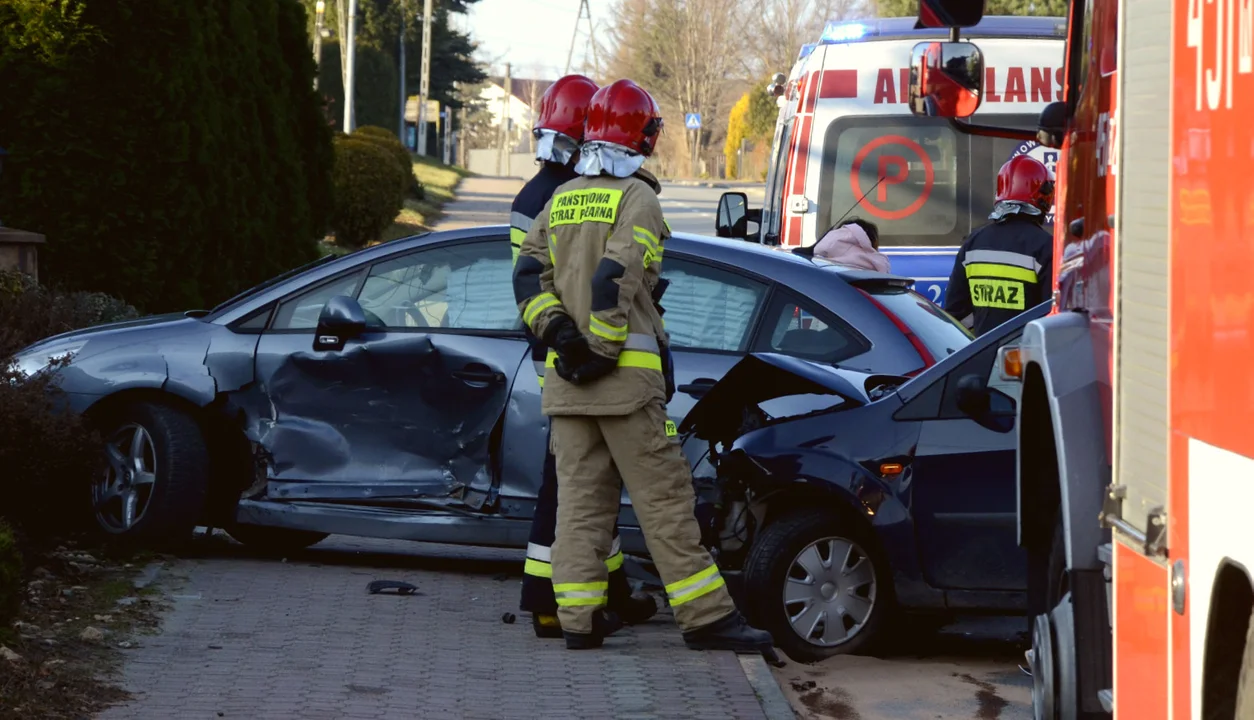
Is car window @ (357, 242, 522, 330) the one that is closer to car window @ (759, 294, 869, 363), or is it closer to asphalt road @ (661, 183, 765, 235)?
car window @ (759, 294, 869, 363)

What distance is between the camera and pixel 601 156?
21.2 ft

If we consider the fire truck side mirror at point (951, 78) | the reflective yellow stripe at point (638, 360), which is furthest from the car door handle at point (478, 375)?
the fire truck side mirror at point (951, 78)

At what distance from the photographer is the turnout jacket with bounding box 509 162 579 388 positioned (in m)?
6.83

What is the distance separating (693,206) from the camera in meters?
47.8

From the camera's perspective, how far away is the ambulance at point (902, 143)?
40.2ft

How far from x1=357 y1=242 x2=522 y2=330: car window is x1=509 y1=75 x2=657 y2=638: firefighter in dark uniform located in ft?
3.57

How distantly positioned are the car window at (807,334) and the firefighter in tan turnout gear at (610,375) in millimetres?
1158

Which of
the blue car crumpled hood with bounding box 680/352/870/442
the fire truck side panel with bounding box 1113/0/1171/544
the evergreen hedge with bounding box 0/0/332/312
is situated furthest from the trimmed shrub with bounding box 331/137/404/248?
the fire truck side panel with bounding box 1113/0/1171/544

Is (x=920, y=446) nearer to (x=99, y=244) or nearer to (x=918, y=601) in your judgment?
(x=918, y=601)

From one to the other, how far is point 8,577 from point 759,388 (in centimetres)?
296

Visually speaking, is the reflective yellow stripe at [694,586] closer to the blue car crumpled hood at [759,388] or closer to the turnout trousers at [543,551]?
the turnout trousers at [543,551]

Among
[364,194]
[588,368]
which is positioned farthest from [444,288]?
[364,194]

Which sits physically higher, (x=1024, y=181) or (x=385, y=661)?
(x=1024, y=181)

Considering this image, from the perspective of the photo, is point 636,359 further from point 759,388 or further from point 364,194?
point 364,194
